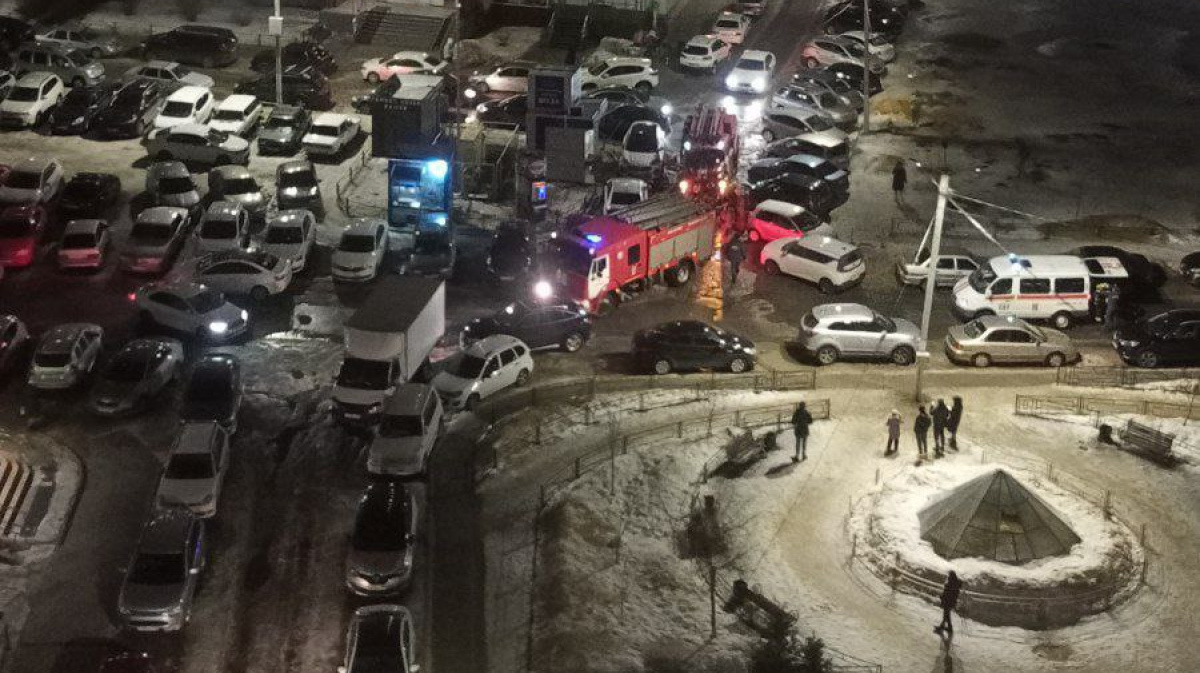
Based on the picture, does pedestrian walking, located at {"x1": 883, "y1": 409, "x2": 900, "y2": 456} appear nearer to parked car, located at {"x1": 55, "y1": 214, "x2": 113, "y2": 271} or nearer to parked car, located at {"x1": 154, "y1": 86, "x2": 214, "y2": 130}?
parked car, located at {"x1": 55, "y1": 214, "x2": 113, "y2": 271}

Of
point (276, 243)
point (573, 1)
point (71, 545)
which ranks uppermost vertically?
point (573, 1)

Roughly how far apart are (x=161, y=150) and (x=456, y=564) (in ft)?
91.1

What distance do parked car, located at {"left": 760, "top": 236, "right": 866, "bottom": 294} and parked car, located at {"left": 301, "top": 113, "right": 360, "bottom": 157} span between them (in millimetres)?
17168

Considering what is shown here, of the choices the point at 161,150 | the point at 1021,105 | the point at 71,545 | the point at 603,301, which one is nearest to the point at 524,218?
the point at 603,301

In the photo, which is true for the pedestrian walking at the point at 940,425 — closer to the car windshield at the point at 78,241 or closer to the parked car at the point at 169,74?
the car windshield at the point at 78,241

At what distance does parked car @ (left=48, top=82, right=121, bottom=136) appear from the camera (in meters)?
55.5

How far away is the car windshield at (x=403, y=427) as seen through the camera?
34938 mm

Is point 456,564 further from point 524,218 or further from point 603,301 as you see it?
point 524,218

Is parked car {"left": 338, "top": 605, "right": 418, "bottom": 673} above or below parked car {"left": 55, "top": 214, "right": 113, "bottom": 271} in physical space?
below

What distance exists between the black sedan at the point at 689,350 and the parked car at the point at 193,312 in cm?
1114

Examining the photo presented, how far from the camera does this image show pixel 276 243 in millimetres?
45469

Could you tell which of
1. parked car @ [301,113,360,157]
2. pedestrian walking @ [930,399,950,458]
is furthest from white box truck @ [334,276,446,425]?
parked car @ [301,113,360,157]

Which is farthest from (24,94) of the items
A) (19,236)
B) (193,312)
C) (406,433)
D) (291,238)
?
(406,433)

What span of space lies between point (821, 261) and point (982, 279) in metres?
4.79
